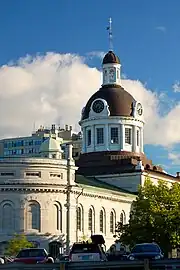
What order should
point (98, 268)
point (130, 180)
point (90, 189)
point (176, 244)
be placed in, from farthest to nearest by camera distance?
point (130, 180)
point (90, 189)
point (176, 244)
point (98, 268)

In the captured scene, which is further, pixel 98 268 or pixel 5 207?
pixel 5 207

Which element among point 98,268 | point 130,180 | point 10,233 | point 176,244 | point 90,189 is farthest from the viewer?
point 130,180

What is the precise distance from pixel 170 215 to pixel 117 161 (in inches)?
1579

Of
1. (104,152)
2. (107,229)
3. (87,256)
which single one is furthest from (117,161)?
(87,256)

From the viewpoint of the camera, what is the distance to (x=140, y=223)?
291 feet

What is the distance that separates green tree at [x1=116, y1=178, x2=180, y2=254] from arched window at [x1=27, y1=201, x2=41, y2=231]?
502 inches

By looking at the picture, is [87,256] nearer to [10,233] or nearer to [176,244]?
[176,244]

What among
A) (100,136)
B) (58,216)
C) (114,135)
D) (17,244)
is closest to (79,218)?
(58,216)

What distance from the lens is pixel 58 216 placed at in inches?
3962

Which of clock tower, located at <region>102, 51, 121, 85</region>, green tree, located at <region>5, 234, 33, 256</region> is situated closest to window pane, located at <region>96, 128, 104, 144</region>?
clock tower, located at <region>102, 51, 121, 85</region>

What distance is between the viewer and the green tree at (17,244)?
8958 cm

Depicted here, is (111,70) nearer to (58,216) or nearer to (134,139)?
(134,139)

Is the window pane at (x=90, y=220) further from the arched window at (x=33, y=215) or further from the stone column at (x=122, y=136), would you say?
the stone column at (x=122, y=136)

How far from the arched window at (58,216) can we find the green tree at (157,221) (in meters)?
11.9
